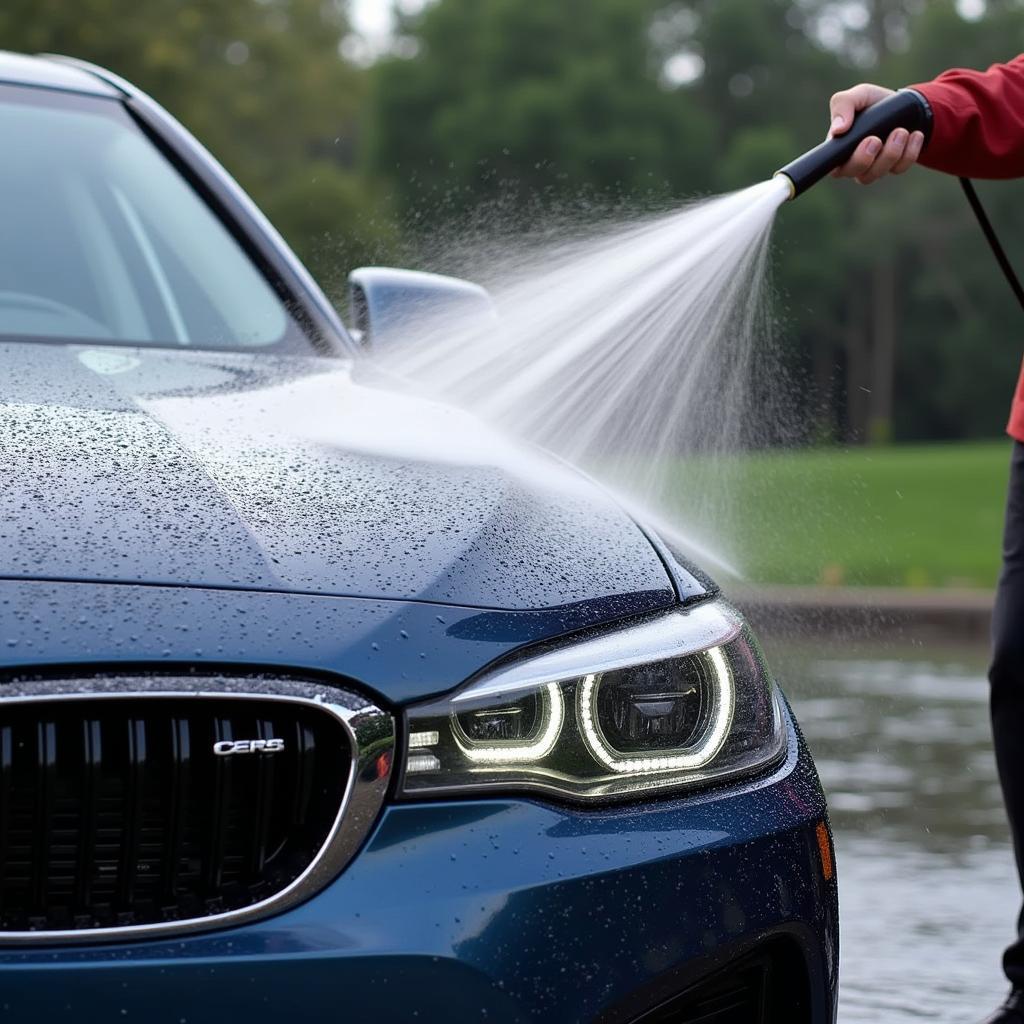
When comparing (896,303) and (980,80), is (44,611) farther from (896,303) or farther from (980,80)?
(896,303)

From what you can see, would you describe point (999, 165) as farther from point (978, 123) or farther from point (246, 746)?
point (246, 746)

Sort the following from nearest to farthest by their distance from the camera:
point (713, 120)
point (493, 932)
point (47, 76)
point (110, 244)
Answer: point (493, 932) < point (110, 244) < point (47, 76) < point (713, 120)

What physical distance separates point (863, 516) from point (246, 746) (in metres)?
3.35

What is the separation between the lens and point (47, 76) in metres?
3.80

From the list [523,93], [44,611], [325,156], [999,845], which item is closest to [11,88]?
[44,611]

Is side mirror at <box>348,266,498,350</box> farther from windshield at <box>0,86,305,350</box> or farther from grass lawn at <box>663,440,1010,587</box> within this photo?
grass lawn at <box>663,440,1010,587</box>

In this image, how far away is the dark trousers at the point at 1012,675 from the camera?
321 cm

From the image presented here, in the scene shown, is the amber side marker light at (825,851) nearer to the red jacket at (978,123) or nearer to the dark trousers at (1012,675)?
the dark trousers at (1012,675)

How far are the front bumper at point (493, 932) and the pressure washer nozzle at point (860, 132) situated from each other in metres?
1.23

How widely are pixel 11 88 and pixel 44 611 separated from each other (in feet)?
6.84

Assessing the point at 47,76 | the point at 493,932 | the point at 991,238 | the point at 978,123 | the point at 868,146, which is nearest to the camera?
the point at 493,932

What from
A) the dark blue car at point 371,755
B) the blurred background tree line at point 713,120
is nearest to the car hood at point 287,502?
the dark blue car at point 371,755

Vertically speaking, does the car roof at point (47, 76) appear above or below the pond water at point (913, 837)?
above

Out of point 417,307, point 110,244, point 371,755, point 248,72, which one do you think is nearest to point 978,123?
point 417,307
